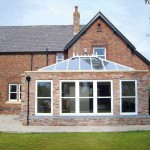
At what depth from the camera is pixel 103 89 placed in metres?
19.7

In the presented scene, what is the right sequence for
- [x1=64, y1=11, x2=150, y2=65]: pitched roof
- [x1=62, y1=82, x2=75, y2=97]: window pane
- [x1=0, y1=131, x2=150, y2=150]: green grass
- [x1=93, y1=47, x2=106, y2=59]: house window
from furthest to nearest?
[x1=93, y1=47, x2=106, y2=59]: house window → [x1=64, y1=11, x2=150, y2=65]: pitched roof → [x1=62, y1=82, x2=75, y2=97]: window pane → [x1=0, y1=131, x2=150, y2=150]: green grass

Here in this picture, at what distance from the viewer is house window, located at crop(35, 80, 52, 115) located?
19703 millimetres

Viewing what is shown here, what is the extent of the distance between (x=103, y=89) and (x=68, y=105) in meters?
2.51

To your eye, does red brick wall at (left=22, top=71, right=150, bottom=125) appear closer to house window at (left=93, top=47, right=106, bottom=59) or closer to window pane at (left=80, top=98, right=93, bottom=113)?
window pane at (left=80, top=98, right=93, bottom=113)

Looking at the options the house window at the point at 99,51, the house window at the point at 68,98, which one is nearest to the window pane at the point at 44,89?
the house window at the point at 68,98

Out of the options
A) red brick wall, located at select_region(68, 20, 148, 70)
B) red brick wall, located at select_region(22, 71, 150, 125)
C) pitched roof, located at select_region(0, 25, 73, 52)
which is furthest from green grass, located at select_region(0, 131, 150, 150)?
pitched roof, located at select_region(0, 25, 73, 52)

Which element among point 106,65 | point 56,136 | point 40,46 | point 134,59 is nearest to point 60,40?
point 40,46

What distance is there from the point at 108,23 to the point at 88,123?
12609 millimetres

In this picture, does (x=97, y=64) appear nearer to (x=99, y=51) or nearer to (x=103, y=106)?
(x=103, y=106)

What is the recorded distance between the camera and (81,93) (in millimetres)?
19688

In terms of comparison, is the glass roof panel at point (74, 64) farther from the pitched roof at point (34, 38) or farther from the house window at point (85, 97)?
the pitched roof at point (34, 38)

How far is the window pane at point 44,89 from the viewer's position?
779 inches

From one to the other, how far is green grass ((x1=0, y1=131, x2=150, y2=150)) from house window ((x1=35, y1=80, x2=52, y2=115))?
4.86 metres

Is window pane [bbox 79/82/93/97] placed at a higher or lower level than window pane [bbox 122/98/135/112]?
higher
